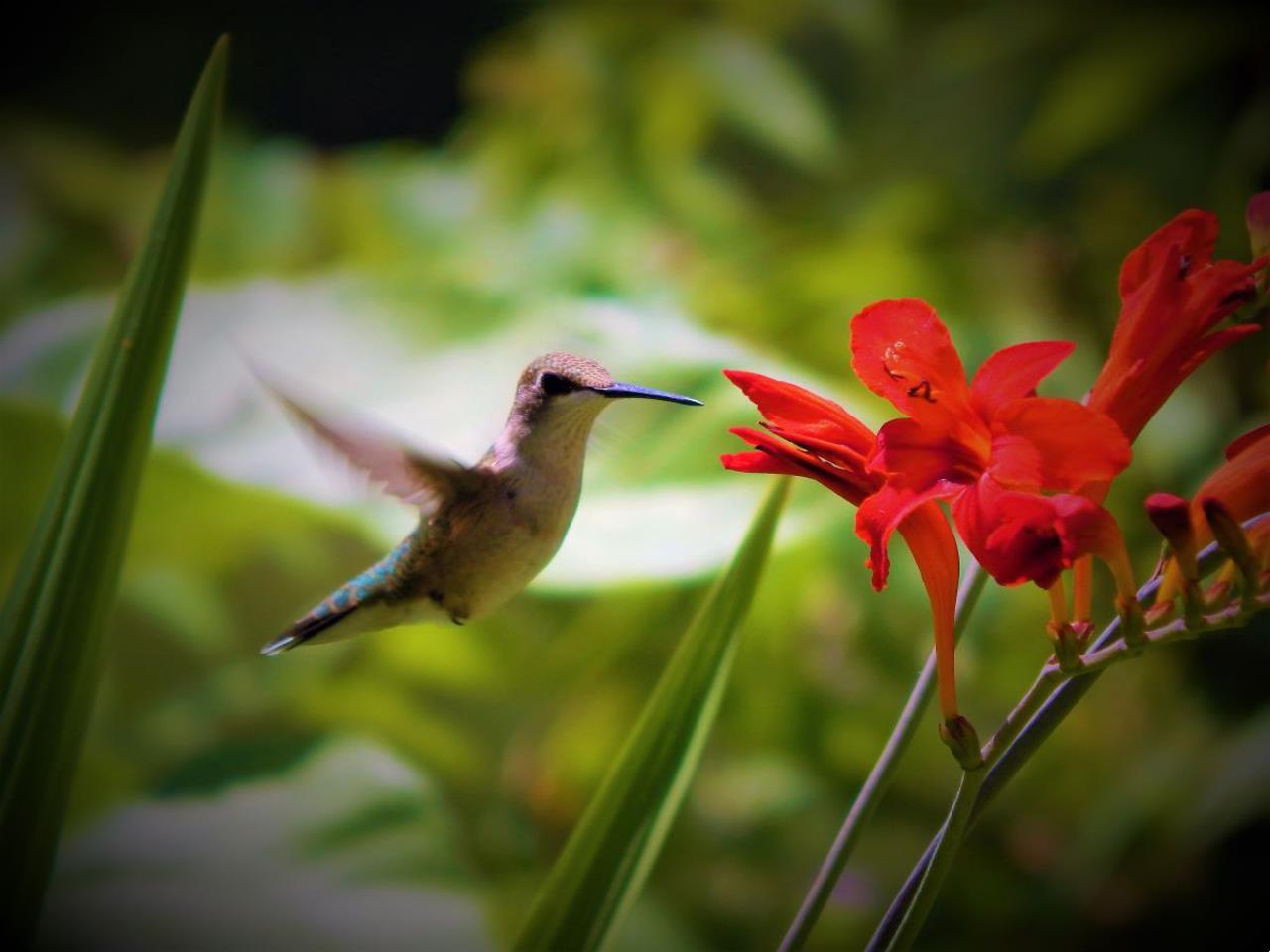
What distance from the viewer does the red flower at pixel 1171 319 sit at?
301mm

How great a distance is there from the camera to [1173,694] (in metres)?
1.07

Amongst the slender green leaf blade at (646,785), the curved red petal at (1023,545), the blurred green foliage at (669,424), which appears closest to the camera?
the curved red petal at (1023,545)

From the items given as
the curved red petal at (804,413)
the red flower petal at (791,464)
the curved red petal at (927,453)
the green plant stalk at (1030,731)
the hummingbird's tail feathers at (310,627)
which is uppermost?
the hummingbird's tail feathers at (310,627)

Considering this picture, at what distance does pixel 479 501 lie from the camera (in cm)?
37

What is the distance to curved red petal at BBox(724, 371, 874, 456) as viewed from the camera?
1.00ft

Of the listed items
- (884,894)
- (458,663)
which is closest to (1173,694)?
(884,894)

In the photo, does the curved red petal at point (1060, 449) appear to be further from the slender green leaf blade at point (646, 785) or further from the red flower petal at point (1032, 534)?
the slender green leaf blade at point (646, 785)

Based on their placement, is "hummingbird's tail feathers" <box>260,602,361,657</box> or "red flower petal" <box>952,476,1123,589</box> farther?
"hummingbird's tail feathers" <box>260,602,361,657</box>

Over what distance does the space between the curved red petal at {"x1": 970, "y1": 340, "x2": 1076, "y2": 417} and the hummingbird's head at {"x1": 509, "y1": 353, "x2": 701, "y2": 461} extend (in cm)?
9

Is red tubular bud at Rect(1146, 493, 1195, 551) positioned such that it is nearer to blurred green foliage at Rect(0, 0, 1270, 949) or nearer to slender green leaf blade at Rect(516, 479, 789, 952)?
slender green leaf blade at Rect(516, 479, 789, 952)

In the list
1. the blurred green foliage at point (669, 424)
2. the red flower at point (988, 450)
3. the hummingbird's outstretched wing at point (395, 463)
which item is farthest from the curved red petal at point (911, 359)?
the blurred green foliage at point (669, 424)

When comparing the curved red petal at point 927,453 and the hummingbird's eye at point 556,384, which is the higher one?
the hummingbird's eye at point 556,384

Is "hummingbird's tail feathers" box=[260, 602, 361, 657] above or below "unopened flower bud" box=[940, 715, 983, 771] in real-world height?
above

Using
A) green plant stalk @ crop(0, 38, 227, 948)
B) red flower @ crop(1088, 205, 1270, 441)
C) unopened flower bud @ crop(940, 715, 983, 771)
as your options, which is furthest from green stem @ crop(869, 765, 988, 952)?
green plant stalk @ crop(0, 38, 227, 948)
